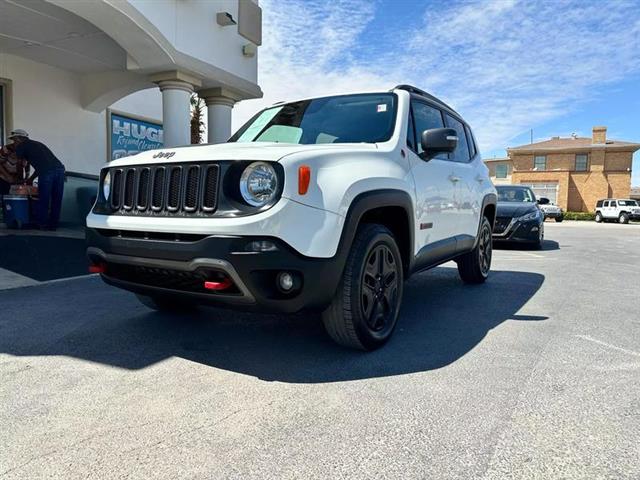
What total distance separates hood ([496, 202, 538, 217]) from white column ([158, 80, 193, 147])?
658 cm

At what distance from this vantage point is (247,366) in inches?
121

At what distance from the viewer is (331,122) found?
3.97 m

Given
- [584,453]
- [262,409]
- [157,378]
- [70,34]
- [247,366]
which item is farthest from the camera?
[70,34]

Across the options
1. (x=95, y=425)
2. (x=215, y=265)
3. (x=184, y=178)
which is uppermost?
(x=184, y=178)

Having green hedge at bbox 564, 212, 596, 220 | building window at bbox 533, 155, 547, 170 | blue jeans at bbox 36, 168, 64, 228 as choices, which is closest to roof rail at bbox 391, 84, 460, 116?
blue jeans at bbox 36, 168, 64, 228

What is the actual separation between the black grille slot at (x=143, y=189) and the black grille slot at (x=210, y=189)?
508 mm

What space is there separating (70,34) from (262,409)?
8432 millimetres

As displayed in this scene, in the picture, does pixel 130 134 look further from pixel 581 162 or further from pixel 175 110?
pixel 581 162

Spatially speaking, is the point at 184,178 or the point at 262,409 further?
the point at 184,178

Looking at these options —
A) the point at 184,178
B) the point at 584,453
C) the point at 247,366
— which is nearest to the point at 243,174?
the point at 184,178

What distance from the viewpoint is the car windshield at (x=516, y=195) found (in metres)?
11.3

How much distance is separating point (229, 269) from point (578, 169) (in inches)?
1834

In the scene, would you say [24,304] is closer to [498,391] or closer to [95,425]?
[95,425]

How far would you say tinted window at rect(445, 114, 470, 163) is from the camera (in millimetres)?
5062
